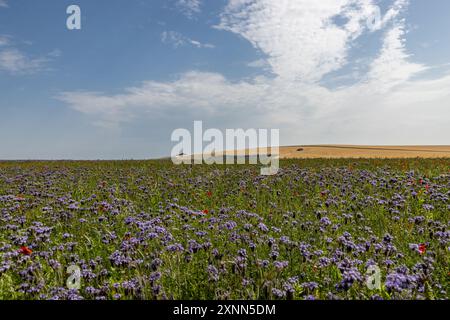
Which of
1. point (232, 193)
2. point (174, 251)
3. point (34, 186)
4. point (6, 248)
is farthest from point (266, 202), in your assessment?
point (34, 186)

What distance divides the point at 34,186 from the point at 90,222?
540 centimetres

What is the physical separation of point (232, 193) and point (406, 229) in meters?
4.82

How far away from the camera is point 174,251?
4.72 metres

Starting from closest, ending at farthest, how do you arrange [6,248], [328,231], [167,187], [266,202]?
1. [6,248]
2. [328,231]
3. [266,202]
4. [167,187]

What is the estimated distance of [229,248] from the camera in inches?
208

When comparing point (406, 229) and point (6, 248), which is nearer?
point (6, 248)

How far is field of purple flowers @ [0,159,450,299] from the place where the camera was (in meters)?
3.81

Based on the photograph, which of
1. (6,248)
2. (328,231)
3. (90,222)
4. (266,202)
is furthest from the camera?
(266,202)

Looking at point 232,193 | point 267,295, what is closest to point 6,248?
point 267,295

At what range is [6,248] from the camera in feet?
16.8

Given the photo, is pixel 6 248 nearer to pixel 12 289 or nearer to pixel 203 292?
pixel 12 289

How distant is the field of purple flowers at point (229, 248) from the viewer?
3.81m
